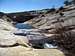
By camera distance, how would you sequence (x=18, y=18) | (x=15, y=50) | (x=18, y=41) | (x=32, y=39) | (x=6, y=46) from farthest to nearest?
(x=18, y=18), (x=32, y=39), (x=18, y=41), (x=6, y=46), (x=15, y=50)

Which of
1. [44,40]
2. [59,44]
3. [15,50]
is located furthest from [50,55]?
[44,40]

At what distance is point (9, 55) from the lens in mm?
4926

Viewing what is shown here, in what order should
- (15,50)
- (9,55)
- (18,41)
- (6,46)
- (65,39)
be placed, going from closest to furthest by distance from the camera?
(9,55), (15,50), (6,46), (18,41), (65,39)

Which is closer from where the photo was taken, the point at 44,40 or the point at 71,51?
the point at 71,51

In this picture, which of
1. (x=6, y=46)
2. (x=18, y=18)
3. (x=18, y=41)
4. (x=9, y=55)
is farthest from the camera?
(x=18, y=18)

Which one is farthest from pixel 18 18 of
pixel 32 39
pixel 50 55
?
pixel 50 55

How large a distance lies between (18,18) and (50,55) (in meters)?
46.8

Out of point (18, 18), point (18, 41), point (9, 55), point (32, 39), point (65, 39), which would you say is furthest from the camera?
point (18, 18)

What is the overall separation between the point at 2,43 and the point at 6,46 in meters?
0.35

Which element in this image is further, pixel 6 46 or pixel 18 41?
pixel 18 41

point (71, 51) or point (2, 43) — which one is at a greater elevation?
point (2, 43)

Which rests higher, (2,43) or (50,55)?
(2,43)

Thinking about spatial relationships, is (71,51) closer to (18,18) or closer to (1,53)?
(1,53)

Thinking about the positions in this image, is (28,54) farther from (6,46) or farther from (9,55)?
(6,46)
